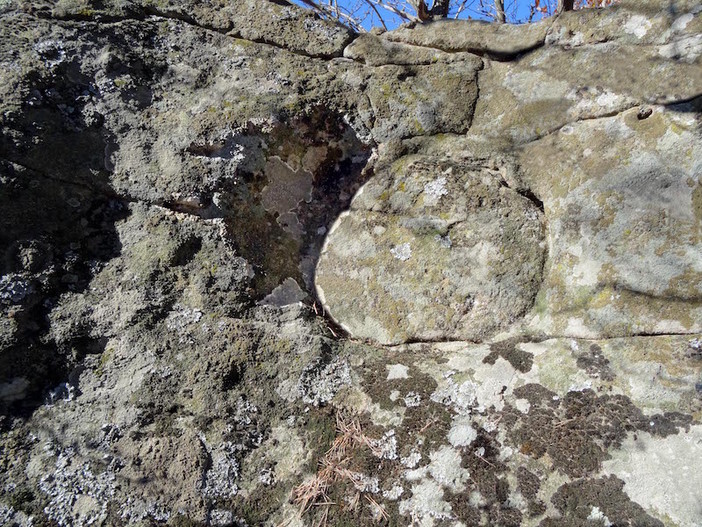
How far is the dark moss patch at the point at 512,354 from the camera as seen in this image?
1683mm

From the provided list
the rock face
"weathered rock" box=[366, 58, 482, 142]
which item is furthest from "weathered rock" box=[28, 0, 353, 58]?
"weathered rock" box=[366, 58, 482, 142]

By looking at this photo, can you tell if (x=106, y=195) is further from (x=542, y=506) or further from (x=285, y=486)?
(x=542, y=506)

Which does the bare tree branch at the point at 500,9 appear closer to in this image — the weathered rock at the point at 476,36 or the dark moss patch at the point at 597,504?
the weathered rock at the point at 476,36

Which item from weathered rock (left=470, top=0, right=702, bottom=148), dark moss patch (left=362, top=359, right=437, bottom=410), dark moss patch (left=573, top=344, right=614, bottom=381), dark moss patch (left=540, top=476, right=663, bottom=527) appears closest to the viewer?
dark moss patch (left=540, top=476, right=663, bottom=527)

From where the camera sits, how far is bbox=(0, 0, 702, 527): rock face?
60.1 inches

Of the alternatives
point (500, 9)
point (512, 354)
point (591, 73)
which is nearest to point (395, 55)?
point (591, 73)

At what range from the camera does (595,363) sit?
1.61 metres

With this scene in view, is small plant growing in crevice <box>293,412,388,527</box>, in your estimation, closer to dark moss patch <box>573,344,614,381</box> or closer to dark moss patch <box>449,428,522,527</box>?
dark moss patch <box>449,428,522,527</box>

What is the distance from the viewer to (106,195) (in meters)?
1.91

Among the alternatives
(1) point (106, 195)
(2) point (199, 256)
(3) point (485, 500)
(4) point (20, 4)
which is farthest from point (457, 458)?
(4) point (20, 4)

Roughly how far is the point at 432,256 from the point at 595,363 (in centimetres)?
65

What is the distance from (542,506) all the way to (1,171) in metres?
1.96

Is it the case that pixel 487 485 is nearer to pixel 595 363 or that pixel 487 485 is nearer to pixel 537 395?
pixel 537 395

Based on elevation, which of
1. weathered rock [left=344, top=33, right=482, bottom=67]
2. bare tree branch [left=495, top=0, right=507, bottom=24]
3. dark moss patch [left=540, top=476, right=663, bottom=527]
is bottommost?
dark moss patch [left=540, top=476, right=663, bottom=527]
